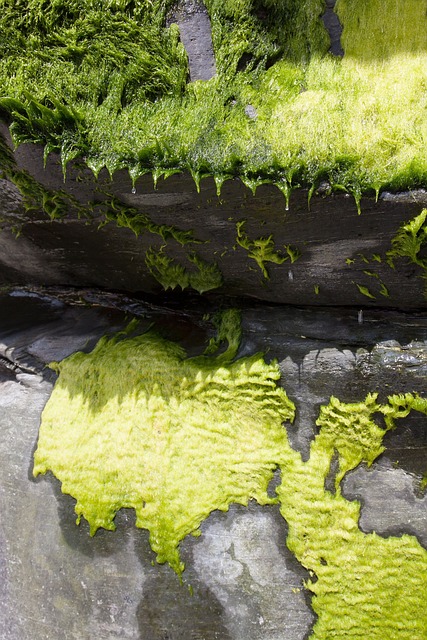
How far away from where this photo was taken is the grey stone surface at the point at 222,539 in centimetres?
281

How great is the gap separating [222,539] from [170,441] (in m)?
0.66

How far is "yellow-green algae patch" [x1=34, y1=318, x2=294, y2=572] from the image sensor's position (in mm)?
2953

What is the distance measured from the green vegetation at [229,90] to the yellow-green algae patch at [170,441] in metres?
1.25

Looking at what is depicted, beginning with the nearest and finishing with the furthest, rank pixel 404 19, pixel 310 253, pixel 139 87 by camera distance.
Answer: pixel 404 19
pixel 139 87
pixel 310 253

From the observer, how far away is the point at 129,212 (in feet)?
9.75

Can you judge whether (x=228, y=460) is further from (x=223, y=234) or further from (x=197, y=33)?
(x=197, y=33)

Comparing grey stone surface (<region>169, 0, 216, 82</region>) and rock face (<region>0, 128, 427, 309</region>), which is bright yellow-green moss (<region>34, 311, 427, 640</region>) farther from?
grey stone surface (<region>169, 0, 216, 82</region>)

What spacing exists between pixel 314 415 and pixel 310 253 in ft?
3.21

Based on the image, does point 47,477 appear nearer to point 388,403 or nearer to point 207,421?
point 207,421

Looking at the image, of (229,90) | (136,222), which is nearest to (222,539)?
(136,222)

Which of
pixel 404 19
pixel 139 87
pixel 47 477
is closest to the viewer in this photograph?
pixel 404 19

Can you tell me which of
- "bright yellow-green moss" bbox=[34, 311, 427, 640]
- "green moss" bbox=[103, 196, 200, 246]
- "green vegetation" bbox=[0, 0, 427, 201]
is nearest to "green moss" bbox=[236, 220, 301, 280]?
"green moss" bbox=[103, 196, 200, 246]

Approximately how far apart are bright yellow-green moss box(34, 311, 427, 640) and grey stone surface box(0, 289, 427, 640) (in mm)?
80

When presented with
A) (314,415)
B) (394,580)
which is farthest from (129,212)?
(394,580)
